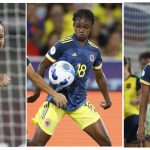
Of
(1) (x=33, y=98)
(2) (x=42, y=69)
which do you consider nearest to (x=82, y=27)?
(2) (x=42, y=69)

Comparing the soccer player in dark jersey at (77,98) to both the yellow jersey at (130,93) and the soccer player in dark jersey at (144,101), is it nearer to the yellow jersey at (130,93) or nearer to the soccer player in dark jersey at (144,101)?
the soccer player in dark jersey at (144,101)

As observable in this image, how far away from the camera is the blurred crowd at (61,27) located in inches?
272

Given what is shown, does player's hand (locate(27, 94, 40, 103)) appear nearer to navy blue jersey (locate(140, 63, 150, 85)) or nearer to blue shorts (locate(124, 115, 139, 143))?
navy blue jersey (locate(140, 63, 150, 85))

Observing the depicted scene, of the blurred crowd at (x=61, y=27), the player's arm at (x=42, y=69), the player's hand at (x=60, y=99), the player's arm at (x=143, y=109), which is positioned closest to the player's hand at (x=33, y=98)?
the player's arm at (x=42, y=69)

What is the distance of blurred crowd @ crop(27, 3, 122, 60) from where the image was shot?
690cm

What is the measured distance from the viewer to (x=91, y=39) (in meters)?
6.88

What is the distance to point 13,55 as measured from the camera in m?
6.99

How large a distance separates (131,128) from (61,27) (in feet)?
5.48

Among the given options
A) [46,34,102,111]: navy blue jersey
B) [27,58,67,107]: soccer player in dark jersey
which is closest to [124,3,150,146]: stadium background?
[46,34,102,111]: navy blue jersey

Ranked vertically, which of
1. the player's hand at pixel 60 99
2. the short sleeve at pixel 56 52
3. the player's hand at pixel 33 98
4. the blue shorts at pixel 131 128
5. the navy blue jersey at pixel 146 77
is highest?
the short sleeve at pixel 56 52

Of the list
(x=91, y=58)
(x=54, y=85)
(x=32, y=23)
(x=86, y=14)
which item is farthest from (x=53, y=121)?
(x=32, y=23)

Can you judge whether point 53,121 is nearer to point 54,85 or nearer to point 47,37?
point 54,85

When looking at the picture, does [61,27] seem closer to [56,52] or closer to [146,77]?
[56,52]

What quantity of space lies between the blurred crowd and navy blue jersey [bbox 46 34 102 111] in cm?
171
